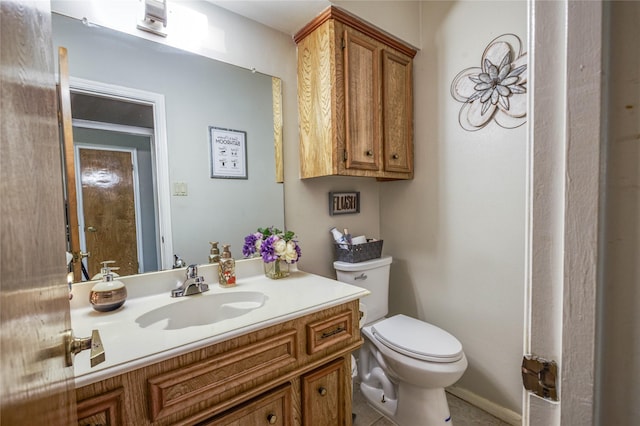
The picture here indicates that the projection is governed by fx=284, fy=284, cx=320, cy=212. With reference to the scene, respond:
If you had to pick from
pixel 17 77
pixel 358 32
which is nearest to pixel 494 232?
pixel 358 32

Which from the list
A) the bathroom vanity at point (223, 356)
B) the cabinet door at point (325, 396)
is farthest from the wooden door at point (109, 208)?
the cabinet door at point (325, 396)

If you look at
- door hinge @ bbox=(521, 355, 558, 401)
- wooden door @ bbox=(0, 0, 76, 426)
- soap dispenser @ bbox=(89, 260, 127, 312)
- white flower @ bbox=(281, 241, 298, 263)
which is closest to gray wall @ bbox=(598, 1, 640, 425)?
door hinge @ bbox=(521, 355, 558, 401)

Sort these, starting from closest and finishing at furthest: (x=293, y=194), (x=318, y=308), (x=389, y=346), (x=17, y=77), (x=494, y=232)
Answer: (x=17, y=77) < (x=318, y=308) < (x=389, y=346) < (x=494, y=232) < (x=293, y=194)

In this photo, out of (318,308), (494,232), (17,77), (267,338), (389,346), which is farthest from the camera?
(494,232)

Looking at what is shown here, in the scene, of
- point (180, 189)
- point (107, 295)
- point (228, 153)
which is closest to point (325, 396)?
point (107, 295)

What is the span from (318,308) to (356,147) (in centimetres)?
87

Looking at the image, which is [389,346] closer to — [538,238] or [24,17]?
[538,238]

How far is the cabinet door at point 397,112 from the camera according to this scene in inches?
65.4

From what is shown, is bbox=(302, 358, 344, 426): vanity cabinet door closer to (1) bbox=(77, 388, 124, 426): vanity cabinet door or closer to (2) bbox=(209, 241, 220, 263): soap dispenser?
(1) bbox=(77, 388, 124, 426): vanity cabinet door

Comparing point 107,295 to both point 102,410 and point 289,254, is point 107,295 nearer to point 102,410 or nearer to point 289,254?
point 102,410

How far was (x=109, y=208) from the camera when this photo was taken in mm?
1135

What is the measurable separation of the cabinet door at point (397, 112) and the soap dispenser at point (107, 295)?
1395mm

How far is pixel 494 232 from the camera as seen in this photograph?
1.53 metres

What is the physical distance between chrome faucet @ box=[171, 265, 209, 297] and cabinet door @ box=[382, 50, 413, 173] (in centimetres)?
115
